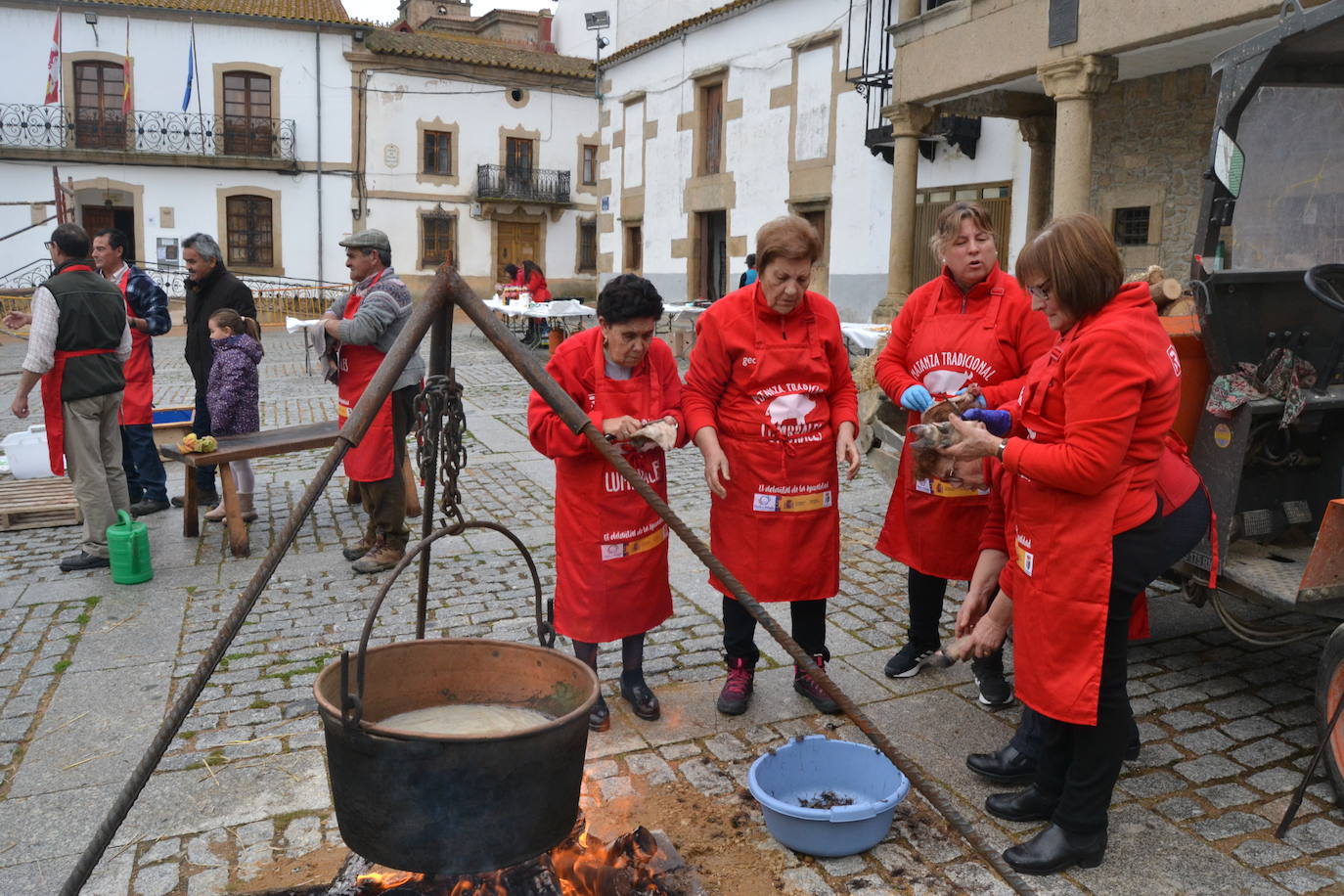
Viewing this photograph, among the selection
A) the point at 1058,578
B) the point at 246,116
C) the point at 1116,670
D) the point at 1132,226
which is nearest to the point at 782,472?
the point at 1058,578

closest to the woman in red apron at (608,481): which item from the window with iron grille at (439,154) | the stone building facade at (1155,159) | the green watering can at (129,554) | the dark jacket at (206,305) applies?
the green watering can at (129,554)

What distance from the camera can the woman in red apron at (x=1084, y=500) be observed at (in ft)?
8.82

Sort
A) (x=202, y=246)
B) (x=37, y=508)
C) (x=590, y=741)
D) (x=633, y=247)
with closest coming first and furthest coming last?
(x=590, y=741)
(x=202, y=246)
(x=37, y=508)
(x=633, y=247)

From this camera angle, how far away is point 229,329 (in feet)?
21.4

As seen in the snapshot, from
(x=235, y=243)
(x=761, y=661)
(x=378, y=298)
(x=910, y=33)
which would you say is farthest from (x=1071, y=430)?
(x=235, y=243)

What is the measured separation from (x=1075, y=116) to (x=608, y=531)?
863cm

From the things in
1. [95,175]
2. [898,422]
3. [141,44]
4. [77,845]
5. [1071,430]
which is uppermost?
[141,44]

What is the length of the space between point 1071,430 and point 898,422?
416cm

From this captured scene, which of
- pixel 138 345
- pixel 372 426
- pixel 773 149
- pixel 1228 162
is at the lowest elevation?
pixel 372 426

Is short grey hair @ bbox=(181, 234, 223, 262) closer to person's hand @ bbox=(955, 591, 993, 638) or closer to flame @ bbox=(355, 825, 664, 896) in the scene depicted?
flame @ bbox=(355, 825, 664, 896)

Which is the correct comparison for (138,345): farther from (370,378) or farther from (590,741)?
(590,741)

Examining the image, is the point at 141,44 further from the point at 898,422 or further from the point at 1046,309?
the point at 1046,309

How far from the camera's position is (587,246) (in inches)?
1362

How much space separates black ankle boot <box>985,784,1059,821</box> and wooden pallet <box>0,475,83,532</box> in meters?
6.05
